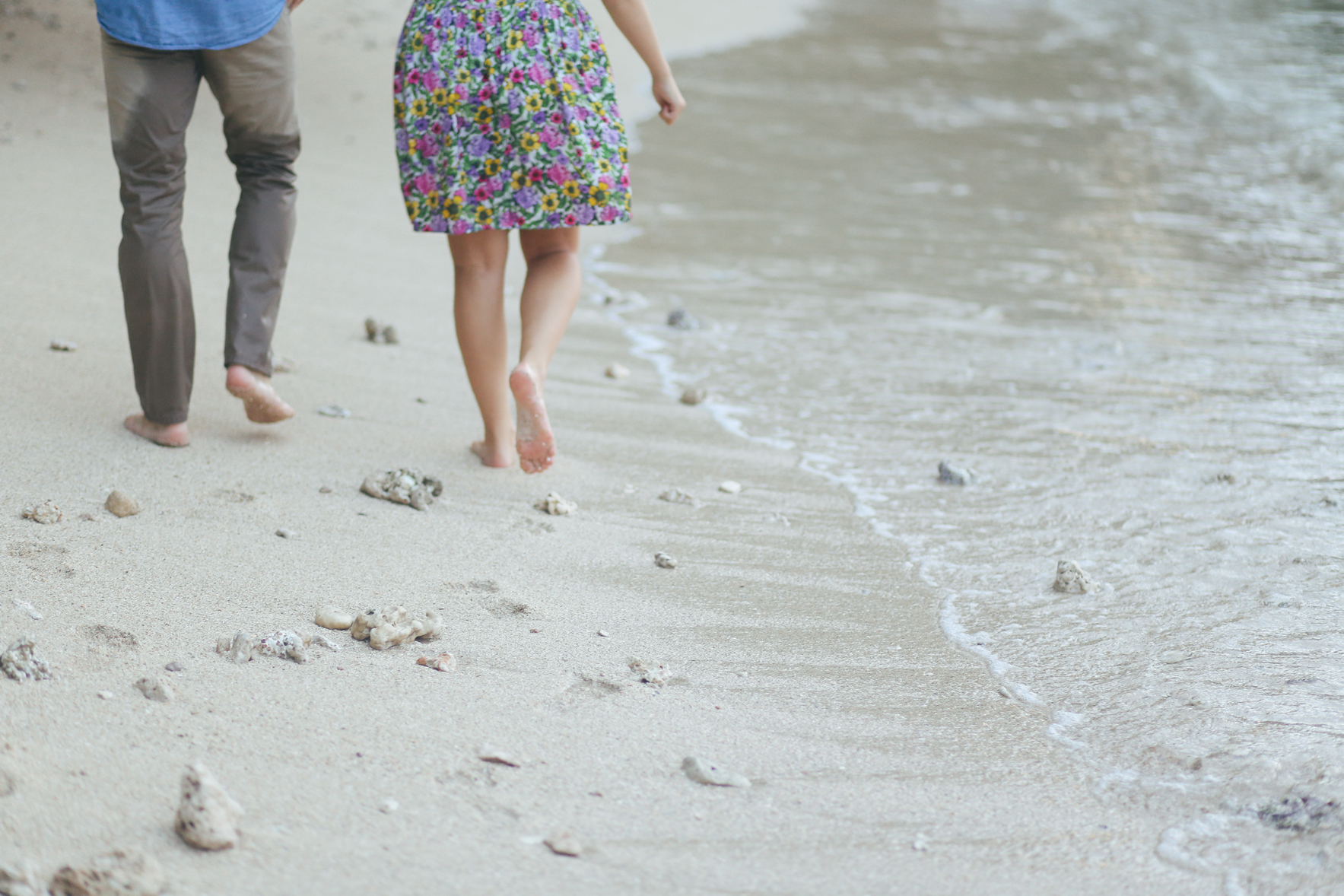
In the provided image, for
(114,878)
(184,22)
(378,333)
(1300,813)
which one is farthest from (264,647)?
(378,333)

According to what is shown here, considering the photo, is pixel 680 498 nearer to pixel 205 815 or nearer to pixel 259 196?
pixel 259 196

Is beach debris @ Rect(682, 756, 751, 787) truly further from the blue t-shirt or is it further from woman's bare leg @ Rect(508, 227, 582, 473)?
the blue t-shirt

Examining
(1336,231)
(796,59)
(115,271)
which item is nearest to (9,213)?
(115,271)

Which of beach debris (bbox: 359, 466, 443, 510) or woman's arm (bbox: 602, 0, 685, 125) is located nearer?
beach debris (bbox: 359, 466, 443, 510)

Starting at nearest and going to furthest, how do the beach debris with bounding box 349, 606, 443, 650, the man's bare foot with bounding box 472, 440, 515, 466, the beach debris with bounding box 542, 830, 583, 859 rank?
the beach debris with bounding box 542, 830, 583, 859, the beach debris with bounding box 349, 606, 443, 650, the man's bare foot with bounding box 472, 440, 515, 466

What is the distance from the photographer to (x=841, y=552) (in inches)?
102

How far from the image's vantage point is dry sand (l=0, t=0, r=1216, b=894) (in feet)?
4.85

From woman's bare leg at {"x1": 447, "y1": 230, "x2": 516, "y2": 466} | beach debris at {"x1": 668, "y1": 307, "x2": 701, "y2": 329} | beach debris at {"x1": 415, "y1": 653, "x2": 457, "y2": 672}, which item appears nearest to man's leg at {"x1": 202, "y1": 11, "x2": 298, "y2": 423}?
woman's bare leg at {"x1": 447, "y1": 230, "x2": 516, "y2": 466}

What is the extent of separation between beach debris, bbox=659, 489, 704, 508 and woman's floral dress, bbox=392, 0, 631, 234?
0.65 m

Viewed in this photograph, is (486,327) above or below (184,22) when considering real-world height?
below

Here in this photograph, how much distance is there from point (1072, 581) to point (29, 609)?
6.24ft

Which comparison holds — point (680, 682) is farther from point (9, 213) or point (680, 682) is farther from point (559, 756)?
point (9, 213)

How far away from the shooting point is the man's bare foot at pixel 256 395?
99.7 inches

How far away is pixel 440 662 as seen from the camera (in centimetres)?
188
